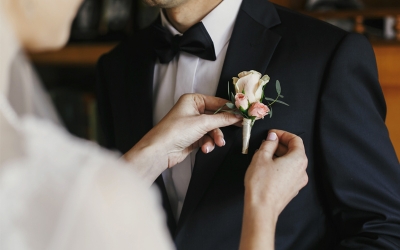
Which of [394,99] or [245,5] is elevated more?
[245,5]

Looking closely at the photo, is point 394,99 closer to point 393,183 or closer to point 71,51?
point 393,183

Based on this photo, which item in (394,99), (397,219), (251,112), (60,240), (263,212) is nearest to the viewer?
(60,240)

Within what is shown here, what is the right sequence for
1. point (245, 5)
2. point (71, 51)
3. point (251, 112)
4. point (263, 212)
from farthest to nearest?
point (71, 51)
point (245, 5)
point (251, 112)
point (263, 212)

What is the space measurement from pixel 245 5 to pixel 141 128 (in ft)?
1.36

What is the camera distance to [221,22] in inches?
48.6

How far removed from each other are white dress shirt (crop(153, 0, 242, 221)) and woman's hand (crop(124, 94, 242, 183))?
0.12 meters

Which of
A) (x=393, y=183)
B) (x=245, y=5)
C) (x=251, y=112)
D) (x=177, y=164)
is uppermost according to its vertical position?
(x=245, y=5)

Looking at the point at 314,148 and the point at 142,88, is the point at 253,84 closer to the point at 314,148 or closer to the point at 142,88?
the point at 314,148

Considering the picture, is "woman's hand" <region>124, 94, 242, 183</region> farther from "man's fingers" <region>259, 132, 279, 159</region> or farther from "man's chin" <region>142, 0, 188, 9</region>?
"man's chin" <region>142, 0, 188, 9</region>

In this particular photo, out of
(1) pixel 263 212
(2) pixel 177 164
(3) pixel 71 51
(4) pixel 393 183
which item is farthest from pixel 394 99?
(3) pixel 71 51

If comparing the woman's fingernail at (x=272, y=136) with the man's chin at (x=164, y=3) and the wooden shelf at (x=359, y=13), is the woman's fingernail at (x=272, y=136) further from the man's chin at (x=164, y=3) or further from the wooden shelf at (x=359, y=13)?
the wooden shelf at (x=359, y=13)

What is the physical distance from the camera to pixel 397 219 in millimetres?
1099

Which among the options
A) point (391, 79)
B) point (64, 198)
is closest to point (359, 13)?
point (391, 79)

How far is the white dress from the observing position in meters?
0.53
